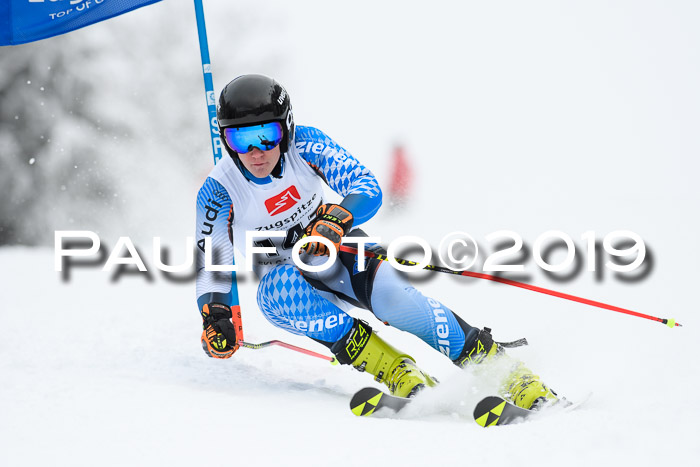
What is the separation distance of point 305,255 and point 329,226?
491mm

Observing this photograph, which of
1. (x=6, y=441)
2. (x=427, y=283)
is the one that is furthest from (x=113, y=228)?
(x=6, y=441)

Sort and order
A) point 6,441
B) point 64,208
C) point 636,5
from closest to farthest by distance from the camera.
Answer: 1. point 6,441
2. point 64,208
3. point 636,5

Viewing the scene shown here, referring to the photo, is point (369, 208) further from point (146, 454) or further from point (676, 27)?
point (676, 27)

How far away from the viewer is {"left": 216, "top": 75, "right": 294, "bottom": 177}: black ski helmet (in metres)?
3.07

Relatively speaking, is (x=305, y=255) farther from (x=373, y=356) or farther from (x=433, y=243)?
(x=433, y=243)

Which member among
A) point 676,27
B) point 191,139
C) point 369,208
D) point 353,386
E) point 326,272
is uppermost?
point 676,27

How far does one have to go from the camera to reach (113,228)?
1413cm

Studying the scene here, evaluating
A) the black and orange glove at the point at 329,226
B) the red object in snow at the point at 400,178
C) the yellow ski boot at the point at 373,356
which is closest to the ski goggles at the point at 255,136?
the black and orange glove at the point at 329,226

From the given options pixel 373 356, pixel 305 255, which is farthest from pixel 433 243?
pixel 373 356

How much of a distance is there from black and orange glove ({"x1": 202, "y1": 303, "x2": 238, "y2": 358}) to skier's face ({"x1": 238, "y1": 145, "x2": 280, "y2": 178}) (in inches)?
28.6

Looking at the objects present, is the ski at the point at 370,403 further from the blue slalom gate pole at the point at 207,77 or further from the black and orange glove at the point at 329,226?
the blue slalom gate pole at the point at 207,77

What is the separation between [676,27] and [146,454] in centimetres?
1718

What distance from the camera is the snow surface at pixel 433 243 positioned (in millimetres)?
2283

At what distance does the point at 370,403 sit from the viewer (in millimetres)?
2746
